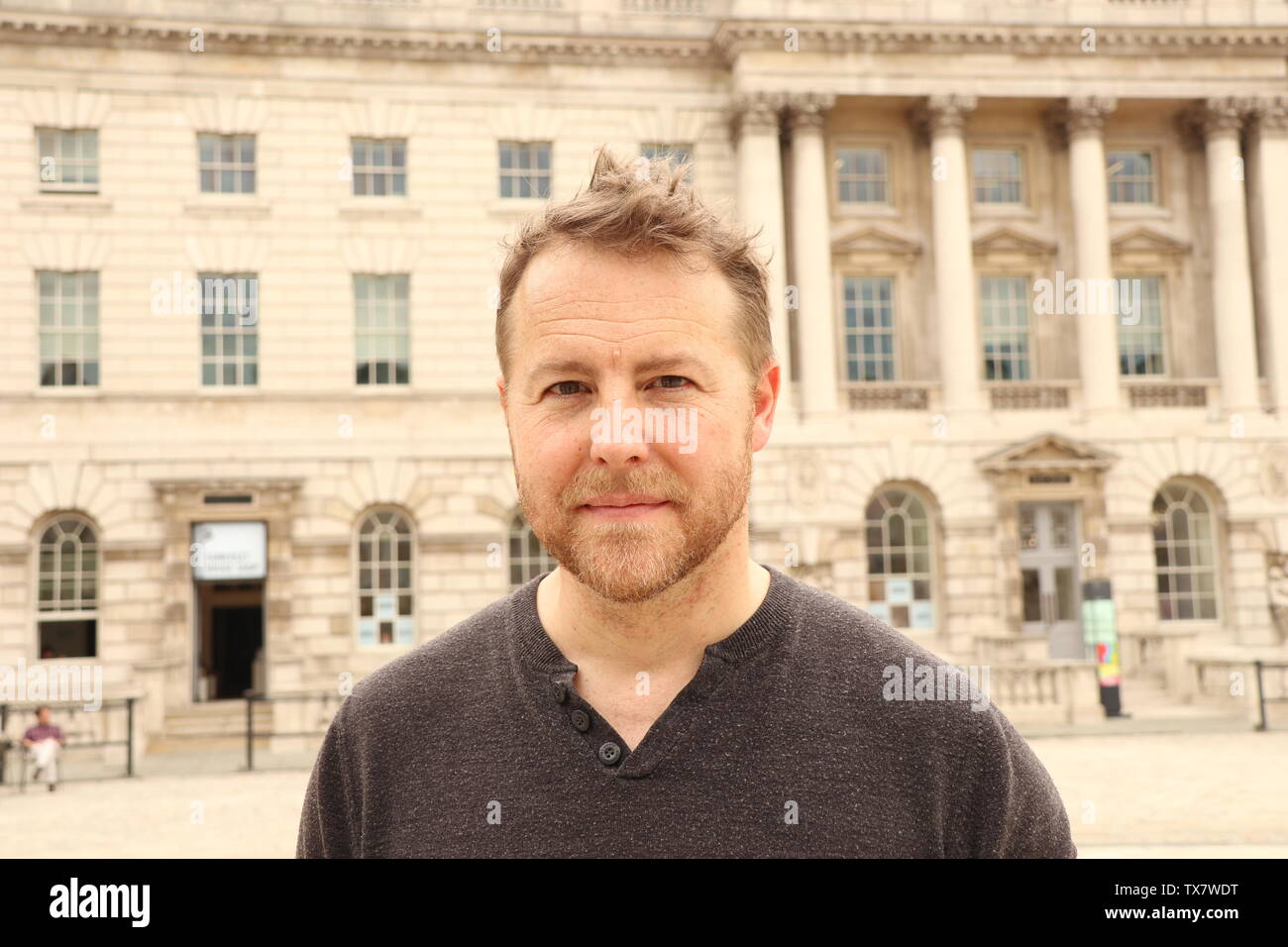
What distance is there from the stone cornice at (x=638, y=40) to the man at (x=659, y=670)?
27027 millimetres

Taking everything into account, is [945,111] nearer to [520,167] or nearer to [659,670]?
[520,167]

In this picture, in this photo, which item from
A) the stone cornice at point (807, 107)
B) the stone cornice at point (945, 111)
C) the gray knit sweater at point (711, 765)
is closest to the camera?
the gray knit sweater at point (711, 765)

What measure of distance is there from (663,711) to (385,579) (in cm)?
2513

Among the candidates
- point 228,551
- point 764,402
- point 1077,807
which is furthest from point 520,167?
point 764,402

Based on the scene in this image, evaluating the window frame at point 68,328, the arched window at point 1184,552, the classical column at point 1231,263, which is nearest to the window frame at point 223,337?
the window frame at point 68,328

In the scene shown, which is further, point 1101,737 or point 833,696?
point 1101,737

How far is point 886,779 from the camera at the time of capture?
223 cm

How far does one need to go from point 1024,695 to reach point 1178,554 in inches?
412

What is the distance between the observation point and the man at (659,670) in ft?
7.17

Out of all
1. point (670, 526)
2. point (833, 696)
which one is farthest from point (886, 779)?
point (670, 526)

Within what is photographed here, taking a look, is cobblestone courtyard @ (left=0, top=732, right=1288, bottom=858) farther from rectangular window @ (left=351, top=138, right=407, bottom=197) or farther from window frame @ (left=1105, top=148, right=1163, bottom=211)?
window frame @ (left=1105, top=148, right=1163, bottom=211)

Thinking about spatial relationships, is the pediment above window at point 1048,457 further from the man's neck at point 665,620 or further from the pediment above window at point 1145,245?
the man's neck at point 665,620

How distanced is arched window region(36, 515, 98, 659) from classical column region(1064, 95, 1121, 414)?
24.5 m
